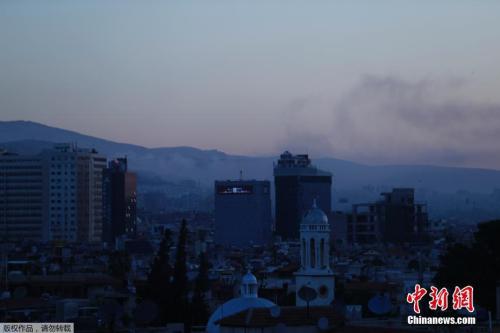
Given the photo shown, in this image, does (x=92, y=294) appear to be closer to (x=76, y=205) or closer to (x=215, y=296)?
(x=215, y=296)

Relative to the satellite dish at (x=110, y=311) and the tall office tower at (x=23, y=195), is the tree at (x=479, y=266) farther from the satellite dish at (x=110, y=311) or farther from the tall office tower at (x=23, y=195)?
the tall office tower at (x=23, y=195)

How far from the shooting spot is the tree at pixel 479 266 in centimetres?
4722

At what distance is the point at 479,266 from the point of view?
4953 cm

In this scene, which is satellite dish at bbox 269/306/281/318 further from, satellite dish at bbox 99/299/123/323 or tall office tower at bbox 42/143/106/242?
tall office tower at bbox 42/143/106/242

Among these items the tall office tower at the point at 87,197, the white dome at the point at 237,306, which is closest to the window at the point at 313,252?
the white dome at the point at 237,306

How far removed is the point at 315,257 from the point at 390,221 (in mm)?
132015

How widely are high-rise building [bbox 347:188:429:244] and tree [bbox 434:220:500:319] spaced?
128 meters

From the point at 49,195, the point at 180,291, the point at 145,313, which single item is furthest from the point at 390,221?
the point at 145,313

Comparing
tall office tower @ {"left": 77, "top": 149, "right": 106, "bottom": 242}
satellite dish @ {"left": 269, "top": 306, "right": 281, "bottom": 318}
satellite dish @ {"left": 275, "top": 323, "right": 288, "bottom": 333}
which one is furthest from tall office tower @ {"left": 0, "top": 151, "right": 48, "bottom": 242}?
satellite dish @ {"left": 275, "top": 323, "right": 288, "bottom": 333}

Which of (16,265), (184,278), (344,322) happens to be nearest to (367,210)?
(16,265)

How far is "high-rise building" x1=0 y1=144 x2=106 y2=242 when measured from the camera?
622 ft

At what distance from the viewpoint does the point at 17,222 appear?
191m

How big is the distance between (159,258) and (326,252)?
884 cm

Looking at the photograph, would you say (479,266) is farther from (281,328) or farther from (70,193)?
(70,193)
